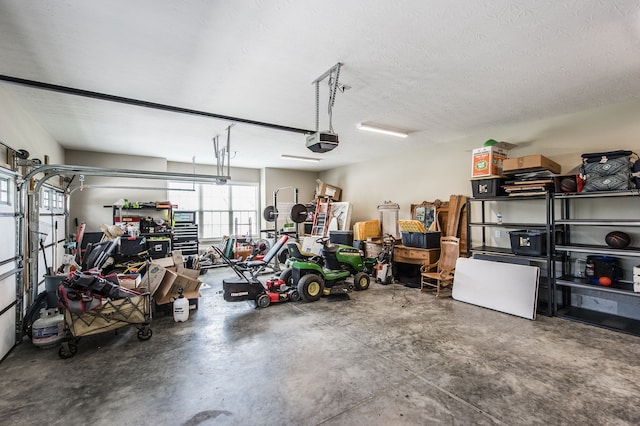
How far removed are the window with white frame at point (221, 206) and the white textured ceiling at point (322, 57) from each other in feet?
13.0

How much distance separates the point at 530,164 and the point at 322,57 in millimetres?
3367

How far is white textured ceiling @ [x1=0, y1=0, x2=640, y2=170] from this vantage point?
2.16m

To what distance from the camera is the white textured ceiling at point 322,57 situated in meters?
2.16

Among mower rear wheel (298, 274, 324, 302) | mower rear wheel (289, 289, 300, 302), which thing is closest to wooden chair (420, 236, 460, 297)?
mower rear wheel (298, 274, 324, 302)

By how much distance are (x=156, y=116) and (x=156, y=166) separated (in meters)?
3.43

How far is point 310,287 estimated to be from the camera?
476 cm

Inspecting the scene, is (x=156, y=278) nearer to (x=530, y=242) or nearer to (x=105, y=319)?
(x=105, y=319)

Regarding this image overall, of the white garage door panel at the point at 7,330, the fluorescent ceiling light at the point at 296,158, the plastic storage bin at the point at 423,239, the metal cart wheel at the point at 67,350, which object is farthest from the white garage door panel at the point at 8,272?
the plastic storage bin at the point at 423,239

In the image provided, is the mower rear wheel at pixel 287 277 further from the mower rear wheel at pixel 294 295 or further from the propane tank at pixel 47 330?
the propane tank at pixel 47 330

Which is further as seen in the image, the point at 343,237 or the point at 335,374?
the point at 343,237

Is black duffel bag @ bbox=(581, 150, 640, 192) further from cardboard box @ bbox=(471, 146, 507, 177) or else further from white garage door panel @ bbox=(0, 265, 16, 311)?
white garage door panel @ bbox=(0, 265, 16, 311)

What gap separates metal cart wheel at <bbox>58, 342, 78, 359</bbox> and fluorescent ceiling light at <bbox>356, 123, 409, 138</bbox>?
4616 mm

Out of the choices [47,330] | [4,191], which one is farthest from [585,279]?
[4,191]

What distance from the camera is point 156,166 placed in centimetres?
744
